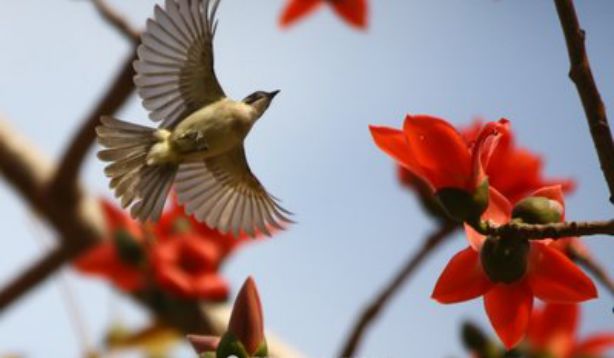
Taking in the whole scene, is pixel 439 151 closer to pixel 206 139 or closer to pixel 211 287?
pixel 206 139

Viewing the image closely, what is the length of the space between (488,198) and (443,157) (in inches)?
2.1

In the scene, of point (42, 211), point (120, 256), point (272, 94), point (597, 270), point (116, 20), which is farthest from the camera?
point (42, 211)

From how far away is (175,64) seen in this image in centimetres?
71

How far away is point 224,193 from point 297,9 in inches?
40.5

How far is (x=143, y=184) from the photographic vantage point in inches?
25.1

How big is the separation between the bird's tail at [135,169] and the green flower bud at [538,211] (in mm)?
234

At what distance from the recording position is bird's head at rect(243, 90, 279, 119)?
594mm

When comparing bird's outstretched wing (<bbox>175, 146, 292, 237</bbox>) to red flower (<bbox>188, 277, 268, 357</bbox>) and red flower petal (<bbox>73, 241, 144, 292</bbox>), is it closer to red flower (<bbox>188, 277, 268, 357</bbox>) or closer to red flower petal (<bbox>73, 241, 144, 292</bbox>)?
red flower (<bbox>188, 277, 268, 357</bbox>)

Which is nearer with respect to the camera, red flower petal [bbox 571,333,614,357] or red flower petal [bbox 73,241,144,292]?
red flower petal [bbox 571,333,614,357]

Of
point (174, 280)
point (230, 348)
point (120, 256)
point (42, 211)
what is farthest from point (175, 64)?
point (42, 211)

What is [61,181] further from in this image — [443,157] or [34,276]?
[443,157]

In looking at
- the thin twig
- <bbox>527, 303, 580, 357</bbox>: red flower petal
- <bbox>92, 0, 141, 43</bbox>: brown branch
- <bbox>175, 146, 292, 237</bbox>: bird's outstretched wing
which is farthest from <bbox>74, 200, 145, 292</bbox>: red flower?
<bbox>175, 146, 292, 237</bbox>: bird's outstretched wing

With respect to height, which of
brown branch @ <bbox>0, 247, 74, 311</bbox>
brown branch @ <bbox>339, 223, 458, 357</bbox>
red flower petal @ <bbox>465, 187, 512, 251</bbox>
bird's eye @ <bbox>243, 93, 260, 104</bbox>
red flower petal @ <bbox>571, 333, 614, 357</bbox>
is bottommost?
red flower petal @ <bbox>571, 333, 614, 357</bbox>

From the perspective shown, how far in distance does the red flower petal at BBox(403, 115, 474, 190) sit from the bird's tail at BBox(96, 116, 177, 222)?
0.15 metres
